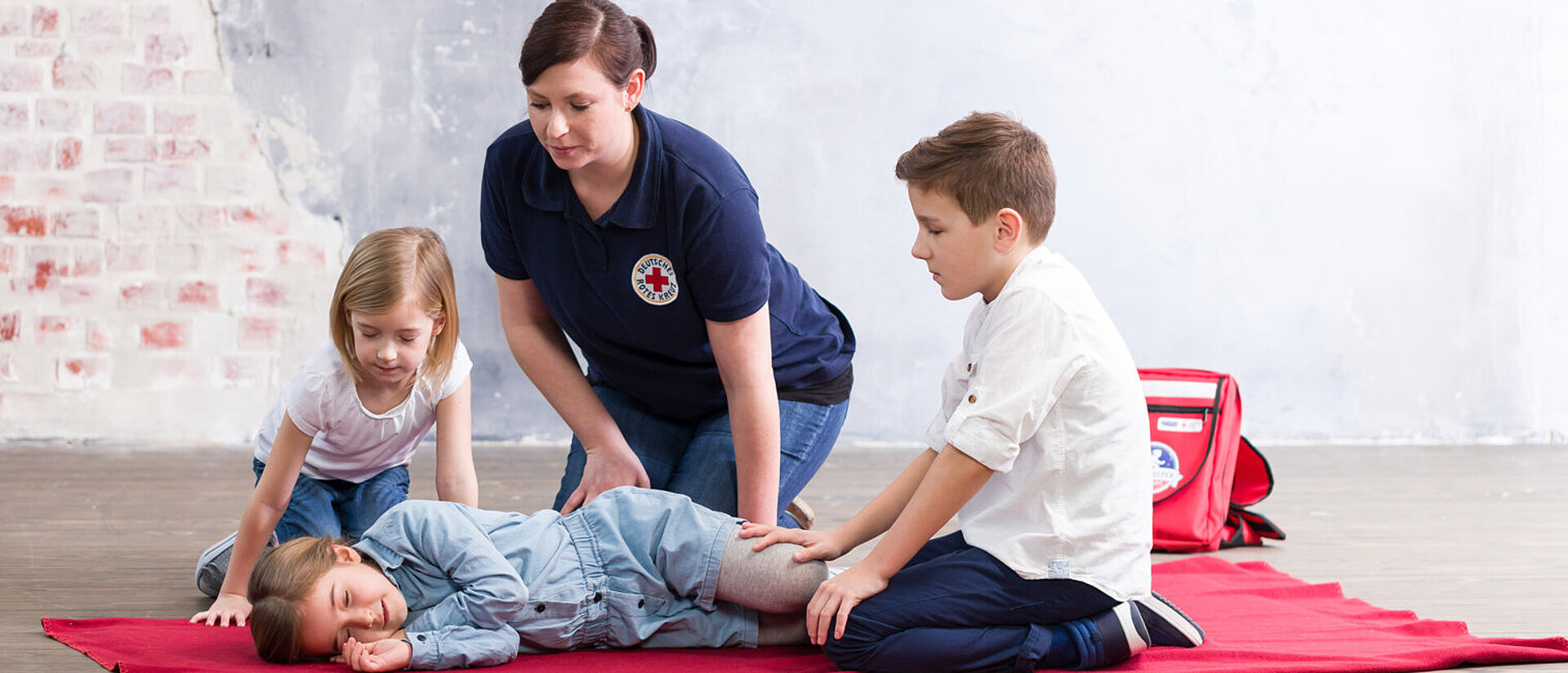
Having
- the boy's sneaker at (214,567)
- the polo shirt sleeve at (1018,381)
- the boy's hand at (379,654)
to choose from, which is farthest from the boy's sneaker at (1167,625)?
the boy's sneaker at (214,567)

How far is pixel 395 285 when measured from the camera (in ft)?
5.21

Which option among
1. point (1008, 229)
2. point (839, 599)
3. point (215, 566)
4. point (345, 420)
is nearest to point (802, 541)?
point (839, 599)

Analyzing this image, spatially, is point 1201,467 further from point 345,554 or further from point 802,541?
point 345,554

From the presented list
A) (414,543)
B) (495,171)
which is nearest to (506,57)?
(495,171)

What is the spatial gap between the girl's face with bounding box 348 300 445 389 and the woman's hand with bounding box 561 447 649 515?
29cm

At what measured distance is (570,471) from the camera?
1902 millimetres

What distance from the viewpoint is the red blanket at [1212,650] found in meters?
1.42

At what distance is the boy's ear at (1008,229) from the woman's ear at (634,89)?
0.51 metres

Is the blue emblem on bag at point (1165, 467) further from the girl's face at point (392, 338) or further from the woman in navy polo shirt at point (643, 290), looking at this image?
the girl's face at point (392, 338)

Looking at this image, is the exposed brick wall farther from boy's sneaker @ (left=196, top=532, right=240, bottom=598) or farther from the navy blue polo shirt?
the navy blue polo shirt

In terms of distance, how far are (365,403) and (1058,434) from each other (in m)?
0.98

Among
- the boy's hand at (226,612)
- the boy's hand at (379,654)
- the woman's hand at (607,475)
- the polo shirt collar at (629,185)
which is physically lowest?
the boy's hand at (226,612)

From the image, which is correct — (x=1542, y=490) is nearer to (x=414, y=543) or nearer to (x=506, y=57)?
(x=414, y=543)

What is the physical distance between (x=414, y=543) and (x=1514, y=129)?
3379 millimetres
